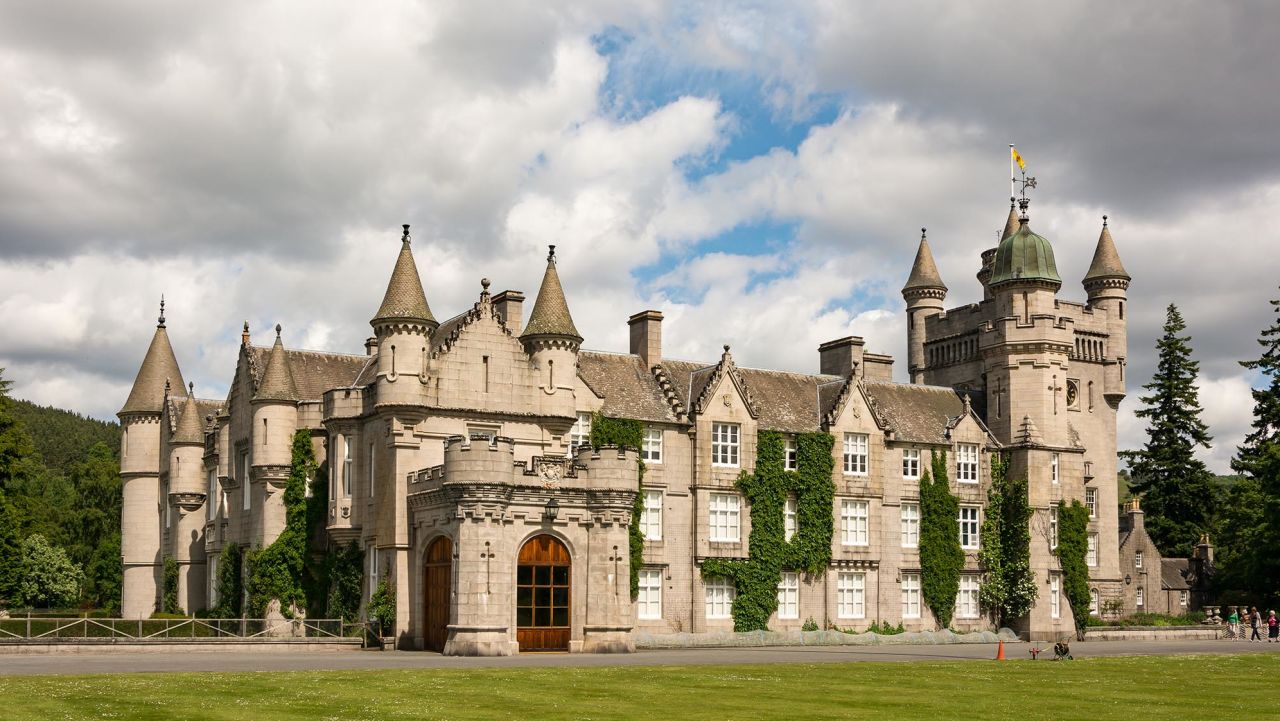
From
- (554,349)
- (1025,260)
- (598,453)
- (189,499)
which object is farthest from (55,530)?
(1025,260)

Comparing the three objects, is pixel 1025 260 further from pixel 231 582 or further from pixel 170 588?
pixel 170 588

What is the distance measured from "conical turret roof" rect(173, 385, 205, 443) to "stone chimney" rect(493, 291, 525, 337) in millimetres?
15914

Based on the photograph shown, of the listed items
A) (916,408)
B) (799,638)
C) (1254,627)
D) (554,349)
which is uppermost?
(554,349)

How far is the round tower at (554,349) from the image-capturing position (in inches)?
1923

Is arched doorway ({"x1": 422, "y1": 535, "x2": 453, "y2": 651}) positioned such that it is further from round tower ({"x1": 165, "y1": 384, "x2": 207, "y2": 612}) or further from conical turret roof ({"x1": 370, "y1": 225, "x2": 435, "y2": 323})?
round tower ({"x1": 165, "y1": 384, "x2": 207, "y2": 612})

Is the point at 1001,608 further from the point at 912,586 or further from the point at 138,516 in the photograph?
the point at 138,516

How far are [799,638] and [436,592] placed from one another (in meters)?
15.9

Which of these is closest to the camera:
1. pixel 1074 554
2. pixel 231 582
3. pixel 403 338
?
pixel 403 338

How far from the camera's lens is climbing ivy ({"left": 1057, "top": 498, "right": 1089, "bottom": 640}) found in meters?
61.0

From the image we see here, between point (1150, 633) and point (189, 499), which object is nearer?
point (1150, 633)

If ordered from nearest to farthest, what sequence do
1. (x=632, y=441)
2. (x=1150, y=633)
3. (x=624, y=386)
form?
1. (x=632, y=441)
2. (x=624, y=386)
3. (x=1150, y=633)

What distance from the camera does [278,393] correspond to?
50.0 m

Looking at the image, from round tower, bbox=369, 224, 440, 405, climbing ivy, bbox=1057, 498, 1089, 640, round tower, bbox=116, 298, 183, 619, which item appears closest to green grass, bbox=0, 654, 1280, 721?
round tower, bbox=369, 224, 440, 405

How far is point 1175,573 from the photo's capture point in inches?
3246
